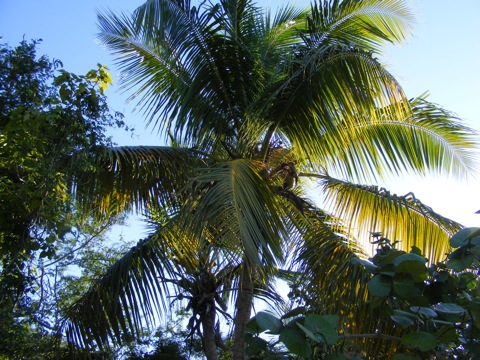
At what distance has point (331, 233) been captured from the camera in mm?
6895

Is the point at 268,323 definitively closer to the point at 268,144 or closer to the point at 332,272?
the point at 332,272

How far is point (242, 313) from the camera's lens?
686cm

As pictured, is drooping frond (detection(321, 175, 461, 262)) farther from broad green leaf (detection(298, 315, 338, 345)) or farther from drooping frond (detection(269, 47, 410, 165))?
broad green leaf (detection(298, 315, 338, 345))

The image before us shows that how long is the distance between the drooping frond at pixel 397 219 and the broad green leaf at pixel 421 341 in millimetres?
3523

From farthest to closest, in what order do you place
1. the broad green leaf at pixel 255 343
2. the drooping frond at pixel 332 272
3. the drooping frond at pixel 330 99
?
the drooping frond at pixel 330 99
the drooping frond at pixel 332 272
the broad green leaf at pixel 255 343

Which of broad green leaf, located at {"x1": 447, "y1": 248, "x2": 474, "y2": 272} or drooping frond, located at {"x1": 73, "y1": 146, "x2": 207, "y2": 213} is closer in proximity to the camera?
broad green leaf, located at {"x1": 447, "y1": 248, "x2": 474, "y2": 272}

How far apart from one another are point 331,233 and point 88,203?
3030 mm

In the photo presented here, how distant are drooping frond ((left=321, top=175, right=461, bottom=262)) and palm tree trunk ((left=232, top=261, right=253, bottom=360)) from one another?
54.6 inches

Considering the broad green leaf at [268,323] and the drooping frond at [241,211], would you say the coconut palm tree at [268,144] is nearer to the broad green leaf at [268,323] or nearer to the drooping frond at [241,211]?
the drooping frond at [241,211]

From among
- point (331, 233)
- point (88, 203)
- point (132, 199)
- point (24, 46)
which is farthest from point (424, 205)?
point (24, 46)

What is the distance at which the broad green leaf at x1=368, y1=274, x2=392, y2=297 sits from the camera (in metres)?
3.46

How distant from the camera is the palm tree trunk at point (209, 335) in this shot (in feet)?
29.6

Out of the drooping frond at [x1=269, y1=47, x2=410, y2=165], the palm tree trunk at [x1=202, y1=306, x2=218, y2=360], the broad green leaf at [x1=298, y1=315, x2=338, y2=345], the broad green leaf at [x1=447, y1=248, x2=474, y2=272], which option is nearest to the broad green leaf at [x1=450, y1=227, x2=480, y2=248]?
the broad green leaf at [x1=447, y1=248, x2=474, y2=272]

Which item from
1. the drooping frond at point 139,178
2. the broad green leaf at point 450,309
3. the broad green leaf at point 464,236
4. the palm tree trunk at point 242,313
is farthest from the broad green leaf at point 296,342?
A: the drooping frond at point 139,178
